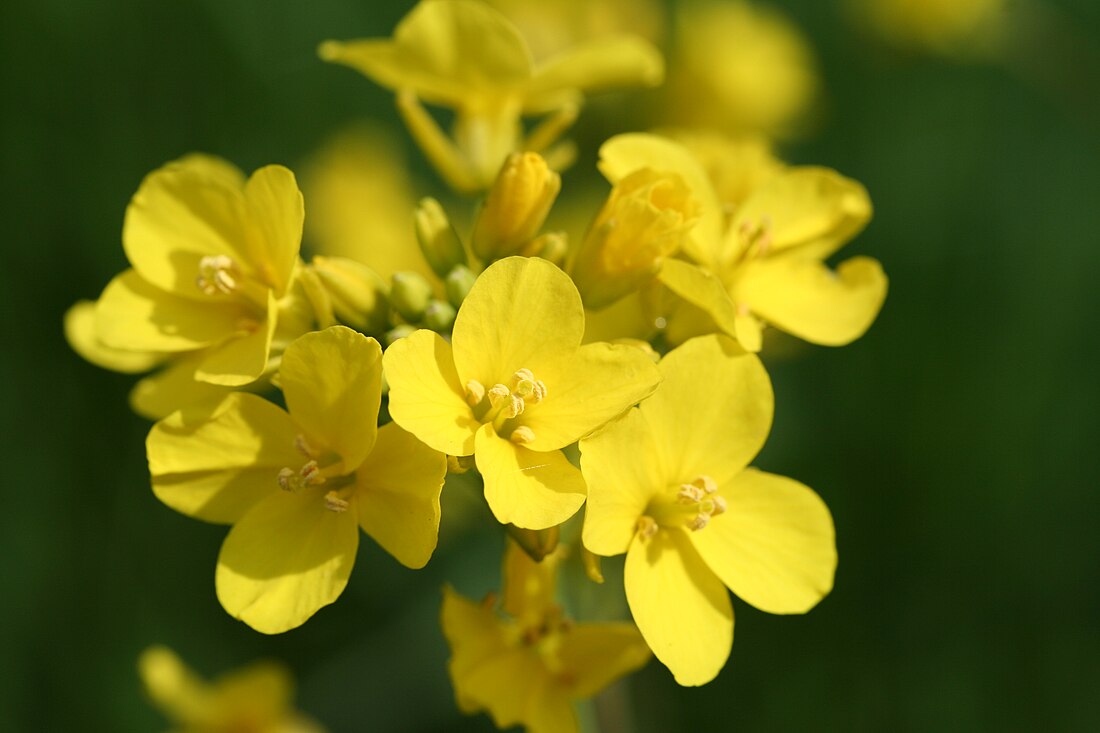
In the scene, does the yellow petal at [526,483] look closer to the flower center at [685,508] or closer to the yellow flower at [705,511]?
the yellow flower at [705,511]

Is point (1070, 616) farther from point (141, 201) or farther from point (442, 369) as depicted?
point (141, 201)

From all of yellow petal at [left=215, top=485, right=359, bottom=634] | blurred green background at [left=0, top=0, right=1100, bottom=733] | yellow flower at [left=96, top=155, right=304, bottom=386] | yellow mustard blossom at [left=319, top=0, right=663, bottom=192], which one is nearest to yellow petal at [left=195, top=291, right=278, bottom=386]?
yellow flower at [left=96, top=155, right=304, bottom=386]

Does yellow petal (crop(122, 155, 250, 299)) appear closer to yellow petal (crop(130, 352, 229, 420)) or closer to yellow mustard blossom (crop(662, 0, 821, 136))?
yellow petal (crop(130, 352, 229, 420))

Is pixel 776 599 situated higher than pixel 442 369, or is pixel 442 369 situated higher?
pixel 442 369

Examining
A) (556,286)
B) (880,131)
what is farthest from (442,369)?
(880,131)

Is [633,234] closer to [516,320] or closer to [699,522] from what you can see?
[516,320]

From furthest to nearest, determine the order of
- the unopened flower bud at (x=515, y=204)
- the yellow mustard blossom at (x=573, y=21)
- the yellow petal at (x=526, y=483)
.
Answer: the yellow mustard blossom at (x=573, y=21) < the unopened flower bud at (x=515, y=204) < the yellow petal at (x=526, y=483)

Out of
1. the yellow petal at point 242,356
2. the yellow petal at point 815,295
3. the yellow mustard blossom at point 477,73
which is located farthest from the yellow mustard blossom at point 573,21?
the yellow petal at point 242,356
